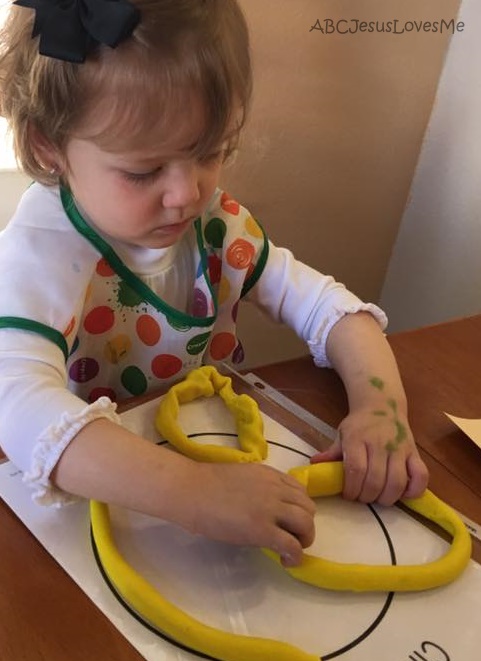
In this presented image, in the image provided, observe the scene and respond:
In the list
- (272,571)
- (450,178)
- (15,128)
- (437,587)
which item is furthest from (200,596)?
(450,178)

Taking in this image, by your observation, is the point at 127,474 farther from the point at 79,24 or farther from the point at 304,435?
the point at 79,24

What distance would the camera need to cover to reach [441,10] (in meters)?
1.19

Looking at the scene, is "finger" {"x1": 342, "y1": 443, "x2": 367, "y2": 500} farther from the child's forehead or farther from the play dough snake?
the child's forehead

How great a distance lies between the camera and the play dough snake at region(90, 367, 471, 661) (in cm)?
43

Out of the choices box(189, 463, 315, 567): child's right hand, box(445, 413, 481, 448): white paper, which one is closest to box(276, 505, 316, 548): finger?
box(189, 463, 315, 567): child's right hand

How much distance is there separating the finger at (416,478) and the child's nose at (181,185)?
27 centimetres

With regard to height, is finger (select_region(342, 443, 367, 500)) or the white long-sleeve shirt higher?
the white long-sleeve shirt

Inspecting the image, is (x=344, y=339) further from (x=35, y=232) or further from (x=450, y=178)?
(x=450, y=178)

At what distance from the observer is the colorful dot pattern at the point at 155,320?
0.70 metres

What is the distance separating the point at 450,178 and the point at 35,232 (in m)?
0.90

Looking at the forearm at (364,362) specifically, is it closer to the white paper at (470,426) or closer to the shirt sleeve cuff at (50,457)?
the white paper at (470,426)

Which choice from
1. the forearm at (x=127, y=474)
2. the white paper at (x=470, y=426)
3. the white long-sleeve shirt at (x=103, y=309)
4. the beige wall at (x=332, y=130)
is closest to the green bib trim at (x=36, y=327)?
the white long-sleeve shirt at (x=103, y=309)

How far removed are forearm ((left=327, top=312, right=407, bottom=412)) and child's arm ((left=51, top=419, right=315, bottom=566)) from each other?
0.17 metres

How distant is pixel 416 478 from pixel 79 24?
416 millimetres
